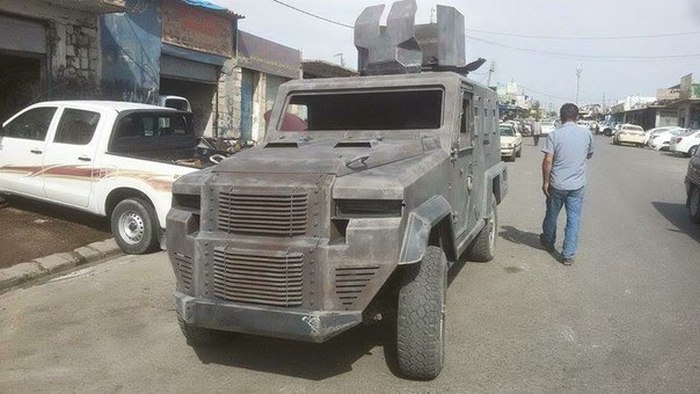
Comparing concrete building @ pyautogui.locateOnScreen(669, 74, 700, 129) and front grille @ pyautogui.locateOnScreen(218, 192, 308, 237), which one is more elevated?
concrete building @ pyautogui.locateOnScreen(669, 74, 700, 129)

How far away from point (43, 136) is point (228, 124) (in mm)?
10084

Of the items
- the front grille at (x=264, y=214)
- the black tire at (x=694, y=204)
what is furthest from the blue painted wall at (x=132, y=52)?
the black tire at (x=694, y=204)

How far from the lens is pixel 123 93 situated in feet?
42.5

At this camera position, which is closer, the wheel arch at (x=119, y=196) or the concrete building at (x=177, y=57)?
the wheel arch at (x=119, y=196)

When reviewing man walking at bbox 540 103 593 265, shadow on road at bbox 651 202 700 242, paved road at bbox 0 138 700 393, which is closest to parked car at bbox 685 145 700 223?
shadow on road at bbox 651 202 700 242

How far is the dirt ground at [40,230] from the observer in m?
6.68

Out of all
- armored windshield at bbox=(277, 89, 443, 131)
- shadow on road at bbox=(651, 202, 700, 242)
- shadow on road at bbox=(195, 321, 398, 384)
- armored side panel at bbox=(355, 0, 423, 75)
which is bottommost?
shadow on road at bbox=(195, 321, 398, 384)

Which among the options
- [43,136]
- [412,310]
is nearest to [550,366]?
[412,310]

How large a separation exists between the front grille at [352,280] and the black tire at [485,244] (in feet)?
10.9

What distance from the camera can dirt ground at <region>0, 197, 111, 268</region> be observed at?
668 cm

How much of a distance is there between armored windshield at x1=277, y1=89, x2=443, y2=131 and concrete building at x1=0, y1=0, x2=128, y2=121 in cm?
736

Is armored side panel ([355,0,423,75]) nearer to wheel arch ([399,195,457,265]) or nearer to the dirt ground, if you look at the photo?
wheel arch ([399,195,457,265])

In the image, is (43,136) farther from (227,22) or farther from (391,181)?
(227,22)

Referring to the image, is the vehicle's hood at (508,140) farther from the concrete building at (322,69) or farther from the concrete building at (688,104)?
the concrete building at (688,104)
